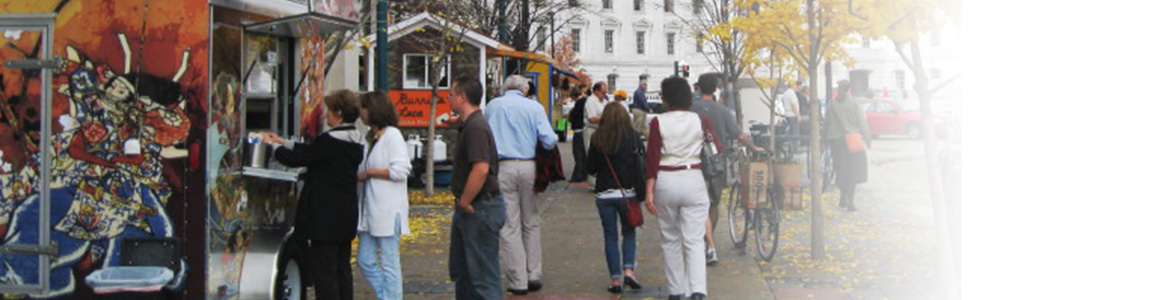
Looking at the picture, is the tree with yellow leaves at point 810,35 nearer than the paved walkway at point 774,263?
No

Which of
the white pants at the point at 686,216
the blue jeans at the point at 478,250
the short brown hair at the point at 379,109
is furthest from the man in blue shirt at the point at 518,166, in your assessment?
the blue jeans at the point at 478,250

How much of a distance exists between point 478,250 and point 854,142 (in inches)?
331

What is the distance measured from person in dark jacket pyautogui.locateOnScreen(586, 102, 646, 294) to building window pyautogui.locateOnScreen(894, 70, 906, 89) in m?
37.0

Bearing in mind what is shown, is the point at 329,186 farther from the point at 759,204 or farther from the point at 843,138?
the point at 843,138

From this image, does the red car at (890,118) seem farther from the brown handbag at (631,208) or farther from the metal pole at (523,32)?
the brown handbag at (631,208)

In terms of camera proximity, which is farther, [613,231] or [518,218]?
[613,231]

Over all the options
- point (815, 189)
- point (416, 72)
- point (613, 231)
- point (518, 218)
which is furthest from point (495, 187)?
point (416, 72)

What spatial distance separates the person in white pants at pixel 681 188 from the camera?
761cm

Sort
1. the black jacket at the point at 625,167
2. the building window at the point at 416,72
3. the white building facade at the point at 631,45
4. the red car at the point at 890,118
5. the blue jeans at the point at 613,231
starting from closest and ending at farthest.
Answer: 1. the black jacket at the point at 625,167
2. the blue jeans at the point at 613,231
3. the building window at the point at 416,72
4. the red car at the point at 890,118
5. the white building facade at the point at 631,45

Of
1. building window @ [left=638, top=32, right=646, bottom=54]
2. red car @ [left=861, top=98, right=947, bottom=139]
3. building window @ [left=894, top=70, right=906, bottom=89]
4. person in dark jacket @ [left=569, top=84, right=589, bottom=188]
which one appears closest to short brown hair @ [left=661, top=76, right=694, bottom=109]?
person in dark jacket @ [left=569, top=84, right=589, bottom=188]

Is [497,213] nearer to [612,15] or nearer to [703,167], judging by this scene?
[703,167]

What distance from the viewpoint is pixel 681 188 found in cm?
759

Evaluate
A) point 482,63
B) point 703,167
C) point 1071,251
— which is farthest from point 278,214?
point 482,63

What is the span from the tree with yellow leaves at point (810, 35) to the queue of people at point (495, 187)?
3.23ft
